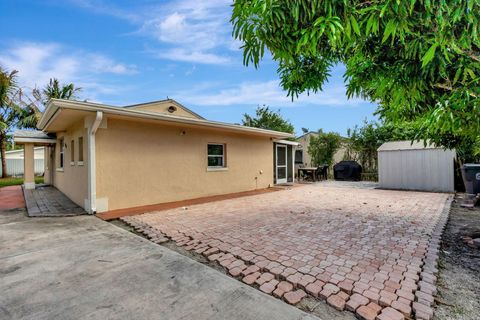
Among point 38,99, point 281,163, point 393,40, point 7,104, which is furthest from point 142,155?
point 38,99

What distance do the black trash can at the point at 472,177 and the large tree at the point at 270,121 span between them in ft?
48.3

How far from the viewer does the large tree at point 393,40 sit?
1842mm

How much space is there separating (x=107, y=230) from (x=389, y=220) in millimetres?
6167

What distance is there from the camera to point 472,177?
27.8 feet

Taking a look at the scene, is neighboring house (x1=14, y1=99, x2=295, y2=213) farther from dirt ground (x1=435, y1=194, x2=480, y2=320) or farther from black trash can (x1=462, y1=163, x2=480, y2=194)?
black trash can (x1=462, y1=163, x2=480, y2=194)

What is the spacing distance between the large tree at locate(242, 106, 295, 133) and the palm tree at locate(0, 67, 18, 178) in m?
18.5

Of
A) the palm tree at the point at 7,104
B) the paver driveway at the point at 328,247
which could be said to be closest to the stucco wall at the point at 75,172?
the paver driveway at the point at 328,247

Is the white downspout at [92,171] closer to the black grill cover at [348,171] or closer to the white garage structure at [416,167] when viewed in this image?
the white garage structure at [416,167]

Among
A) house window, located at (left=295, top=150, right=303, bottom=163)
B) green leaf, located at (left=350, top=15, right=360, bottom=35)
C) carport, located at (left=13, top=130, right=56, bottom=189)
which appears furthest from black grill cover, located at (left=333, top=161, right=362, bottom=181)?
carport, located at (left=13, top=130, right=56, bottom=189)

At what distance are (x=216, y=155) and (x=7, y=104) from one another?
17158 millimetres

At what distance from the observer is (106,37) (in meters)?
10.1

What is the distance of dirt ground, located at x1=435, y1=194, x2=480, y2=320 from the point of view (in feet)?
7.14

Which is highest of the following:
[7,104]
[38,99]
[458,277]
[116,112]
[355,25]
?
[38,99]

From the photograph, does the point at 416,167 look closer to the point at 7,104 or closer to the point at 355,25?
the point at 355,25
